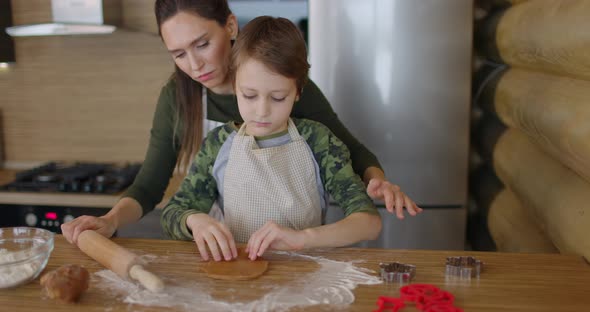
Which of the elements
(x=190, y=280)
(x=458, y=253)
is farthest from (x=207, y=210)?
(x=458, y=253)

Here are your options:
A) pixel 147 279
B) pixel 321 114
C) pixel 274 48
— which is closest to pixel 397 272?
pixel 147 279

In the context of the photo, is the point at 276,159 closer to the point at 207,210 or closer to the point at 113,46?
the point at 207,210

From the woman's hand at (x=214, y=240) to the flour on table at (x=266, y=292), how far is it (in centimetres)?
9

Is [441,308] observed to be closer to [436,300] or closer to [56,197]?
[436,300]

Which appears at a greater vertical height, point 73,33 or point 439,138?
point 73,33

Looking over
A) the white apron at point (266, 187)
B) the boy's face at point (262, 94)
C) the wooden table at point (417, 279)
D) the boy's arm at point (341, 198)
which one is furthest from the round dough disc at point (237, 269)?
the boy's face at point (262, 94)

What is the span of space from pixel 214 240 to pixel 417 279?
0.41 metres

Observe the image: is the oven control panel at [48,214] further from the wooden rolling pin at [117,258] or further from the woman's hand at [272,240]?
the woman's hand at [272,240]

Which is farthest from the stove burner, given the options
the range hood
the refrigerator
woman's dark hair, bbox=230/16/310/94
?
woman's dark hair, bbox=230/16/310/94

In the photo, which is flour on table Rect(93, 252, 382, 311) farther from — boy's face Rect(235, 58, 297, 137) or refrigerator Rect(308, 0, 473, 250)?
refrigerator Rect(308, 0, 473, 250)

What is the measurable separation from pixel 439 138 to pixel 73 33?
5.90 ft

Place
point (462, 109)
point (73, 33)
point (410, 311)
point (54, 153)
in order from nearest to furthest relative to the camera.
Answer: point (410, 311), point (462, 109), point (73, 33), point (54, 153)

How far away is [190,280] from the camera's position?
1023 mm

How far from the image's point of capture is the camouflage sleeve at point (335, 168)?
1312 millimetres
